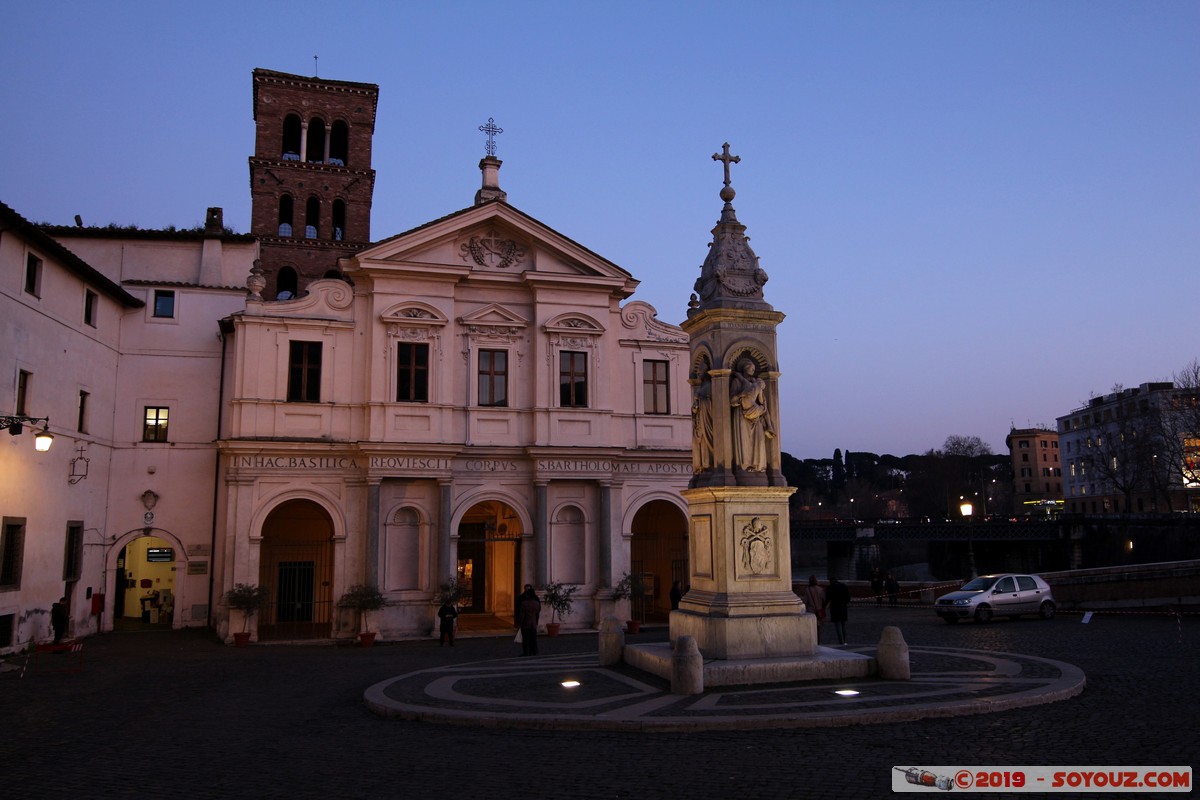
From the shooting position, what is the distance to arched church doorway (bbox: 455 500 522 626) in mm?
31094

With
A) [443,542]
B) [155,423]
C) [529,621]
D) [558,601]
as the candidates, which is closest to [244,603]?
[443,542]

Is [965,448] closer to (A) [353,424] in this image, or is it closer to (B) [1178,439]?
(B) [1178,439]

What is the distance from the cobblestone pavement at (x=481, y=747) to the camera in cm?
817

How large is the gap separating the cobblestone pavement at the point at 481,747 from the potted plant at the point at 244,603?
24.3 ft

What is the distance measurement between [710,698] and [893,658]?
319 cm

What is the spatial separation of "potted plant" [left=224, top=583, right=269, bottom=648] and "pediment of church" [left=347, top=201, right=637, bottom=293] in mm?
9916

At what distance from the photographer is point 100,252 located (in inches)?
1163

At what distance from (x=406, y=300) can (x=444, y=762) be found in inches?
753

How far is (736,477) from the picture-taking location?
1398cm

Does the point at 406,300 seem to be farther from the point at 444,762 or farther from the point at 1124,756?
the point at 1124,756

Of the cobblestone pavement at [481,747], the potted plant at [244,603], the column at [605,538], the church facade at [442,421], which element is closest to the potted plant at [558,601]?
the church facade at [442,421]

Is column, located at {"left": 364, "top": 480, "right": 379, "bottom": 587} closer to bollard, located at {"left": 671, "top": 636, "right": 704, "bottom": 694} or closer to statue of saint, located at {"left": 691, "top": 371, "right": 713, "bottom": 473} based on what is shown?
statue of saint, located at {"left": 691, "top": 371, "right": 713, "bottom": 473}

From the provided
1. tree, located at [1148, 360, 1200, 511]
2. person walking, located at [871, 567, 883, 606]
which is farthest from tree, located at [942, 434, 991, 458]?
person walking, located at [871, 567, 883, 606]

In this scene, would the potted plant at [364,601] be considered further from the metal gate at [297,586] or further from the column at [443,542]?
the column at [443,542]
